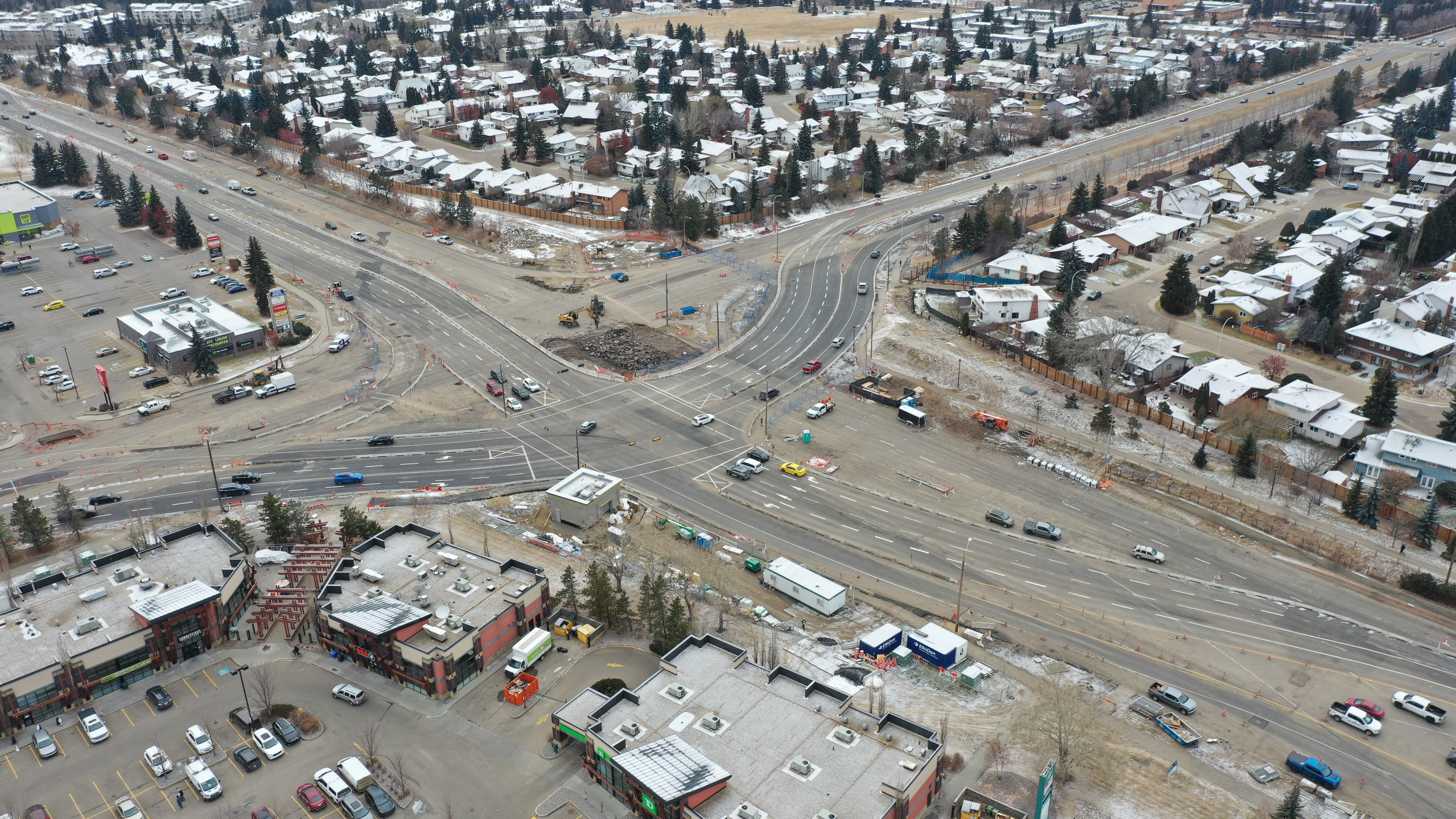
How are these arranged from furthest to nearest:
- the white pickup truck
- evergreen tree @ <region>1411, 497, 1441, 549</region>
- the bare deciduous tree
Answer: evergreen tree @ <region>1411, 497, 1441, 549</region> → the white pickup truck → the bare deciduous tree

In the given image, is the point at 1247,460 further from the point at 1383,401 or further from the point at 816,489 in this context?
the point at 816,489

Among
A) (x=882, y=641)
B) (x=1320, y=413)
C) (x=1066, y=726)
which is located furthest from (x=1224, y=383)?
(x=1066, y=726)

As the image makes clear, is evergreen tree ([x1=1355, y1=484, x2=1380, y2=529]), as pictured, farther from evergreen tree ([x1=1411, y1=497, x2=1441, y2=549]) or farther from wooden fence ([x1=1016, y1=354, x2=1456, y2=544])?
evergreen tree ([x1=1411, y1=497, x2=1441, y2=549])

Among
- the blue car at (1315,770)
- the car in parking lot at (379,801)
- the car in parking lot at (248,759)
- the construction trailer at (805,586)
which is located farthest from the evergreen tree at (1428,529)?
the car in parking lot at (248,759)

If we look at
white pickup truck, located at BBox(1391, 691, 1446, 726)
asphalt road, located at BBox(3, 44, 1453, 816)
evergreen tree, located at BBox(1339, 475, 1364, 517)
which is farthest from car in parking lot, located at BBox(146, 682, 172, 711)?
evergreen tree, located at BBox(1339, 475, 1364, 517)

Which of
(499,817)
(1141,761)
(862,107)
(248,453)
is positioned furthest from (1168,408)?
(862,107)

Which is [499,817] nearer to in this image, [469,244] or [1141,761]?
[1141,761]

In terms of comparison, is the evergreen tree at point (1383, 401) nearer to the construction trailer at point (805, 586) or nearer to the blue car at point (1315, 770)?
the blue car at point (1315, 770)
